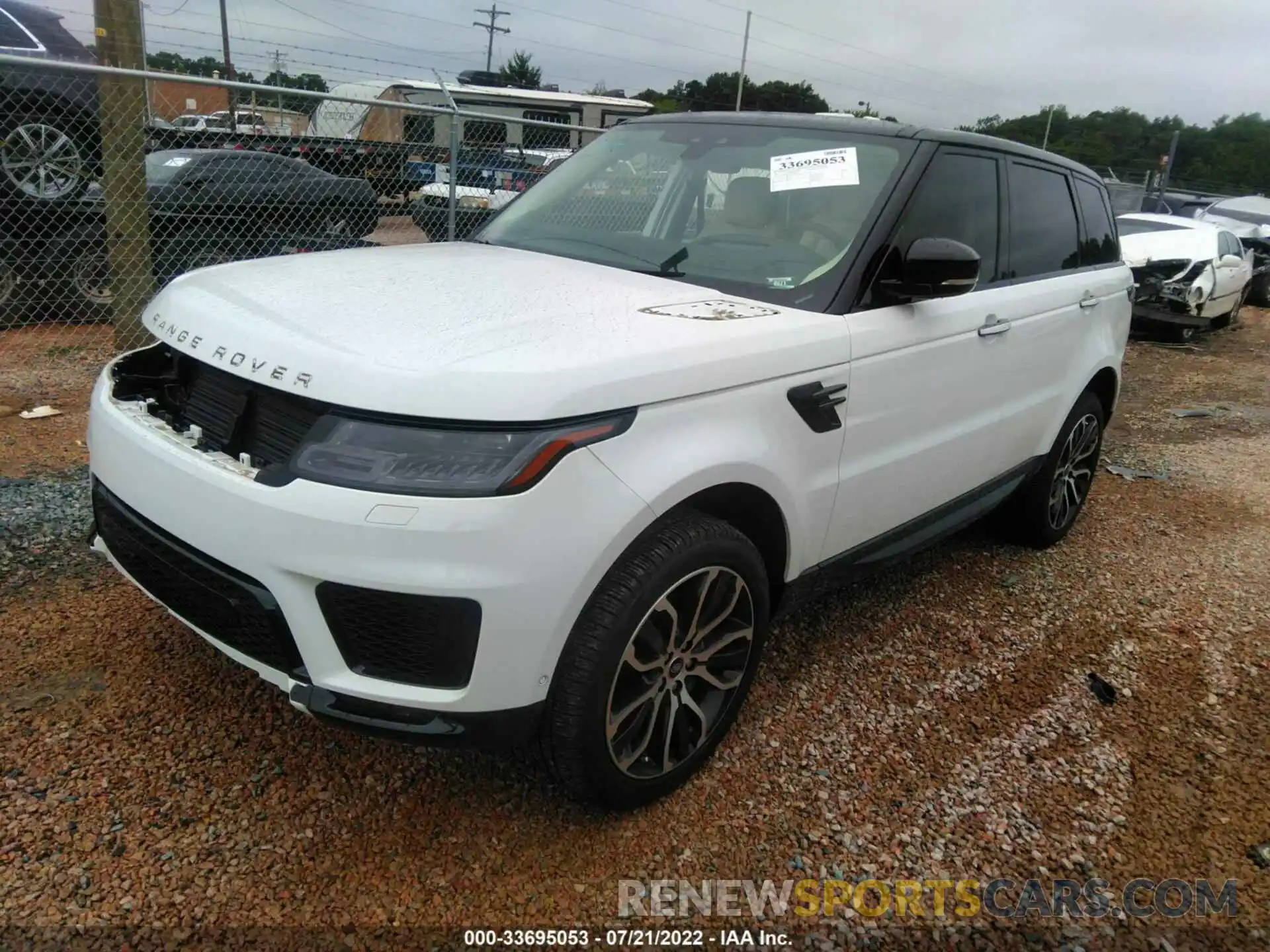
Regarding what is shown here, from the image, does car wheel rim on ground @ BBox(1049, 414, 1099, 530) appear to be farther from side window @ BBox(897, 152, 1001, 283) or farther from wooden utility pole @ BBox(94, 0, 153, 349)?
wooden utility pole @ BBox(94, 0, 153, 349)

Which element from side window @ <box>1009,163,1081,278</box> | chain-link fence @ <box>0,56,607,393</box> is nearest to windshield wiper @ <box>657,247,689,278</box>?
side window @ <box>1009,163,1081,278</box>

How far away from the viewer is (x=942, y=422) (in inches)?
126

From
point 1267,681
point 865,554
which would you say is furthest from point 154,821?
point 1267,681

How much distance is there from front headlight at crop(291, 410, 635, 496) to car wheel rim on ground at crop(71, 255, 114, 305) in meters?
6.63

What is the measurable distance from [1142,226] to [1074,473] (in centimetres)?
1026

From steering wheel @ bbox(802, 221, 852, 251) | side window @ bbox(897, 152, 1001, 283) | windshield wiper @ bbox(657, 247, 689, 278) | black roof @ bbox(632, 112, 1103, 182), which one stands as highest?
black roof @ bbox(632, 112, 1103, 182)

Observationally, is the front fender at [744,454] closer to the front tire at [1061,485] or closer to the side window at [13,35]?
the front tire at [1061,485]

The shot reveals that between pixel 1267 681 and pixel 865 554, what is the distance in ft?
6.01

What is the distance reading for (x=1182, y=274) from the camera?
1167cm

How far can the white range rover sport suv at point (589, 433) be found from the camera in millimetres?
1905

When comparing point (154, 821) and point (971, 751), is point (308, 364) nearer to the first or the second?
point (154, 821)

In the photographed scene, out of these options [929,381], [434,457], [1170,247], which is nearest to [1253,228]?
[1170,247]

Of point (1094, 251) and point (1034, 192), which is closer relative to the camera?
point (1034, 192)

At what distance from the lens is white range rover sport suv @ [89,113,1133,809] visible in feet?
6.25
